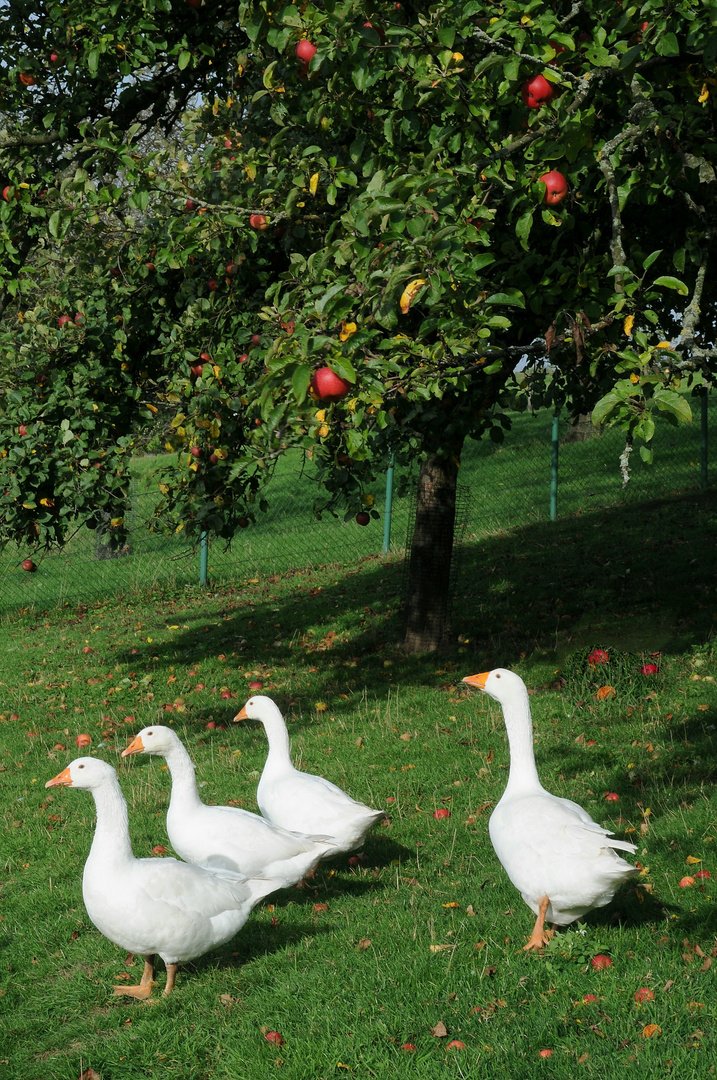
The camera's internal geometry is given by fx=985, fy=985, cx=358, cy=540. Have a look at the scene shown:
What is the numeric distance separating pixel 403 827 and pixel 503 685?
1.52 m

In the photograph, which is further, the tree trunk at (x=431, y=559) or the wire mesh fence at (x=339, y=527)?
the wire mesh fence at (x=339, y=527)

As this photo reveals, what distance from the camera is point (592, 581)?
11281 millimetres

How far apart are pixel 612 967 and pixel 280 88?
5.98 m

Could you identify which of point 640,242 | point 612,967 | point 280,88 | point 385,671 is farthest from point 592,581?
point 612,967

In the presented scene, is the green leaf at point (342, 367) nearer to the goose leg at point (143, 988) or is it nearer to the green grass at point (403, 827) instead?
the green grass at point (403, 827)

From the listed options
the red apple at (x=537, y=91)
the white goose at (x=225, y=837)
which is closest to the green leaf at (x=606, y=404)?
the red apple at (x=537, y=91)

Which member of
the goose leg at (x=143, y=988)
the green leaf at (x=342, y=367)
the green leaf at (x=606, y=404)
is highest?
the green leaf at (x=342, y=367)

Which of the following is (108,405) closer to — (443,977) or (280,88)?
(280,88)

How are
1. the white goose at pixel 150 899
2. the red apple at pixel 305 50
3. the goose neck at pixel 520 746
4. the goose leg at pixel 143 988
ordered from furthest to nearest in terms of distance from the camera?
the red apple at pixel 305 50, the goose neck at pixel 520 746, the goose leg at pixel 143 988, the white goose at pixel 150 899

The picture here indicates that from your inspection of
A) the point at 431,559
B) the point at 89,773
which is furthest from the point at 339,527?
the point at 89,773

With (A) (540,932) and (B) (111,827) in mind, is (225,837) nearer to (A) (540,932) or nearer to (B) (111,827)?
(B) (111,827)

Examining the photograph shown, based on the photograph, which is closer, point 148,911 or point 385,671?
point 148,911

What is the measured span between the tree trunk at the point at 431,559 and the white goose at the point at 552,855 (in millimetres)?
5254

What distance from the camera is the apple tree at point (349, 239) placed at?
455 centimetres
